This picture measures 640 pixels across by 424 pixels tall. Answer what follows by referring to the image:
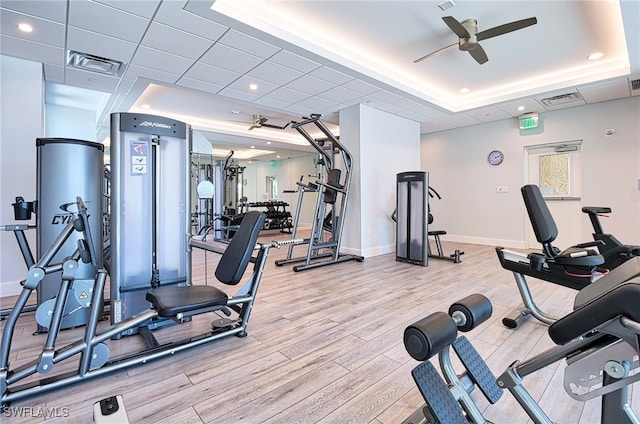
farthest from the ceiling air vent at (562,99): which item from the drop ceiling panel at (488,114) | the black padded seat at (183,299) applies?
the black padded seat at (183,299)

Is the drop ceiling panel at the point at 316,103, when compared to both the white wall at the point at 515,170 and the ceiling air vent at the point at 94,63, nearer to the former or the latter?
the ceiling air vent at the point at 94,63

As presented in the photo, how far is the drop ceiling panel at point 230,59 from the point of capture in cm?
345

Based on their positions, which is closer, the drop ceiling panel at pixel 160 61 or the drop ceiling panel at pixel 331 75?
the drop ceiling panel at pixel 160 61

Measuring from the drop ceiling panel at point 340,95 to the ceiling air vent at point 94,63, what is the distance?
9.07ft

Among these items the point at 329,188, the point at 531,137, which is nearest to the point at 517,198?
the point at 531,137

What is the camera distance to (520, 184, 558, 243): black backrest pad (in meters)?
2.55

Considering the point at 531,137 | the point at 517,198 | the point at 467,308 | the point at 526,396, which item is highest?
the point at 531,137

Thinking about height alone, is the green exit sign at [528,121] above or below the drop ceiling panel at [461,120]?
below

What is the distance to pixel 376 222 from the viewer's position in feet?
19.0

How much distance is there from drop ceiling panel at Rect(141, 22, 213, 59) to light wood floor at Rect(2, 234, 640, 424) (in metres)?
2.77

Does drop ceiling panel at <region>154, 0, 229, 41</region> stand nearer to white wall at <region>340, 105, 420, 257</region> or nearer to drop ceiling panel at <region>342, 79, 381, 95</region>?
drop ceiling panel at <region>342, 79, 381, 95</region>

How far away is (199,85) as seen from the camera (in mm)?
4480

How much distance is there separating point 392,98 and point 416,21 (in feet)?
6.18

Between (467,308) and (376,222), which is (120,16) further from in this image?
(376,222)
